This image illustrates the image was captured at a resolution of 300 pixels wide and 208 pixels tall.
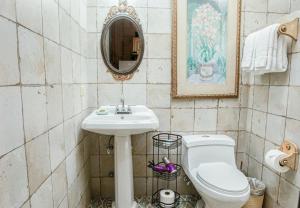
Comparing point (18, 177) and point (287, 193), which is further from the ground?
point (18, 177)

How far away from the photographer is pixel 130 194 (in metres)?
1.71

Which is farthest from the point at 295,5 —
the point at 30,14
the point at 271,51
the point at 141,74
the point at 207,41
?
the point at 30,14

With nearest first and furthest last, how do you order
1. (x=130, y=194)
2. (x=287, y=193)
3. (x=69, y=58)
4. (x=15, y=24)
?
(x=15, y=24) < (x=69, y=58) < (x=287, y=193) < (x=130, y=194)

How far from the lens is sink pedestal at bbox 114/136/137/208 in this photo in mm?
1630

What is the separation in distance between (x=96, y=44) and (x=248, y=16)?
1.42 metres

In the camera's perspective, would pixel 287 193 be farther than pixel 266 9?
No

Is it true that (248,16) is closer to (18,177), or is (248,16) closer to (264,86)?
(264,86)

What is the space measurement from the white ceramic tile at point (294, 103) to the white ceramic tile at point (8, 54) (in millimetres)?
1609

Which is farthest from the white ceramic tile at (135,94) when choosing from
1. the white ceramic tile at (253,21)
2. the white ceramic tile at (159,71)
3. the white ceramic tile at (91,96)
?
the white ceramic tile at (253,21)

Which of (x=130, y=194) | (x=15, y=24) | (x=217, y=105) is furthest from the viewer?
(x=217, y=105)

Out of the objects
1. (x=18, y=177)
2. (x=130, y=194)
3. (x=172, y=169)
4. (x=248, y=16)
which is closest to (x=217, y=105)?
(x=172, y=169)

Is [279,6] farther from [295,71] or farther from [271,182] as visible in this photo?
[271,182]

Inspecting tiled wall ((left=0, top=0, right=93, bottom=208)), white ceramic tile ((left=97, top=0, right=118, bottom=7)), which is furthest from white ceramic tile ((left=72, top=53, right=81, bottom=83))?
white ceramic tile ((left=97, top=0, right=118, bottom=7))

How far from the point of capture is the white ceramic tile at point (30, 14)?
0.78 metres
